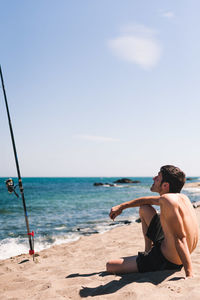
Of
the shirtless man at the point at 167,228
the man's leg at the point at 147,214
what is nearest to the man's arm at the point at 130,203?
the shirtless man at the point at 167,228

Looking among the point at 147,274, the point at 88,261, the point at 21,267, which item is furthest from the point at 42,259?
the point at 147,274

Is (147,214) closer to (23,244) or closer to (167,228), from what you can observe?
(167,228)

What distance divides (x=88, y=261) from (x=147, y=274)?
2.01m

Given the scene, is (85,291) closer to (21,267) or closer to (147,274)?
(147,274)

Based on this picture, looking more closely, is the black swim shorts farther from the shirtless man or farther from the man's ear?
the man's ear

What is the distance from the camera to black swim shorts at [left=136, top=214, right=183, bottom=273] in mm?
3488

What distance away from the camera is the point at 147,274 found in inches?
138

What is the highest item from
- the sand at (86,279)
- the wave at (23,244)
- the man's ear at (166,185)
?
the man's ear at (166,185)

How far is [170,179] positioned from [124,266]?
4.75 feet

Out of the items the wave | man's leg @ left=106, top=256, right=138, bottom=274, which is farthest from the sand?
the wave

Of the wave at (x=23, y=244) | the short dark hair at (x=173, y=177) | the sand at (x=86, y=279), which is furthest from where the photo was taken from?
the wave at (x=23, y=244)

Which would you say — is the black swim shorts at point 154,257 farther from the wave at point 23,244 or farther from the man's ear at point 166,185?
the wave at point 23,244

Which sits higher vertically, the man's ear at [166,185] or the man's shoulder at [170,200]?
the man's ear at [166,185]

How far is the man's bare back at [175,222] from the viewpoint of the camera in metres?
3.06
